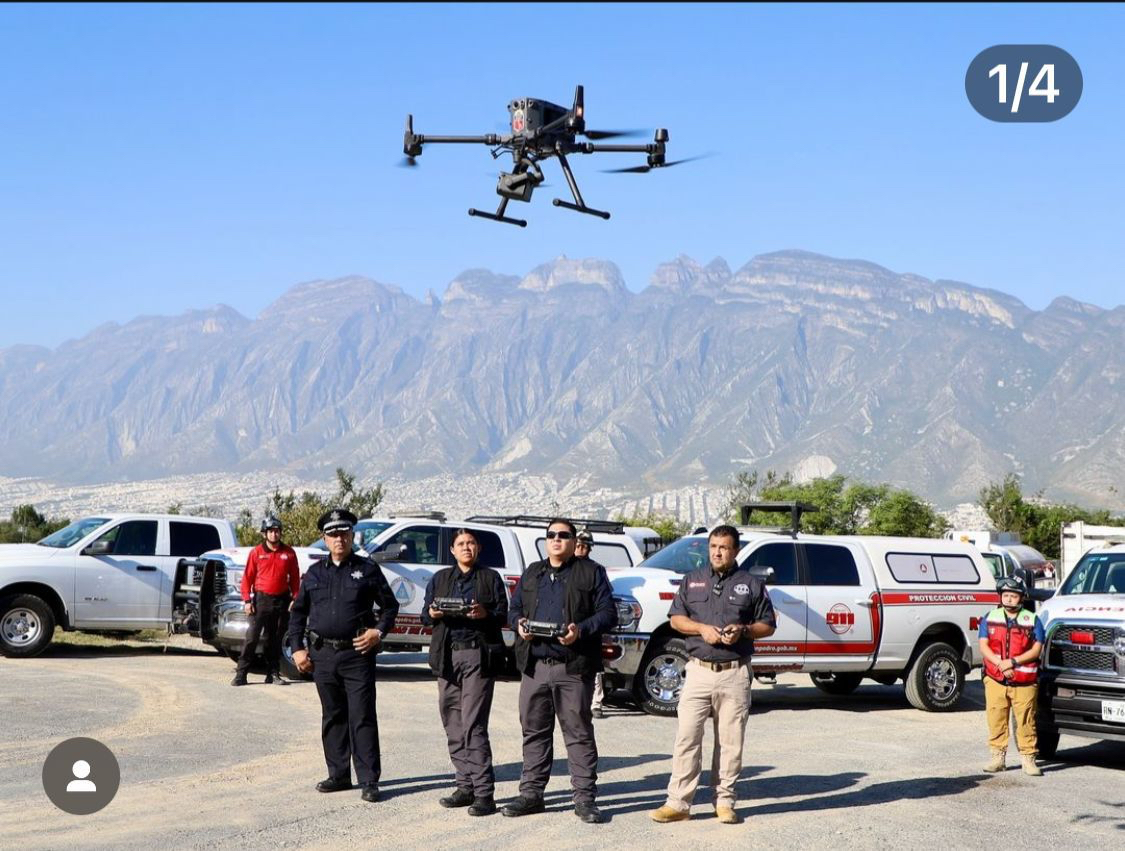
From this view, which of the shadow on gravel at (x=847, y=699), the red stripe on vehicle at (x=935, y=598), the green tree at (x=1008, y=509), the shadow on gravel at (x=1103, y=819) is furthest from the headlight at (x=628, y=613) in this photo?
the green tree at (x=1008, y=509)

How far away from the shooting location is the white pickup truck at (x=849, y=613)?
15.1m

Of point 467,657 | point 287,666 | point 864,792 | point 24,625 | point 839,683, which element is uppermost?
point 467,657

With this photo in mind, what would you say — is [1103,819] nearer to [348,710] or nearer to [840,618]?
[348,710]

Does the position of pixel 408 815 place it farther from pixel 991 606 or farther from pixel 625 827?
pixel 991 606

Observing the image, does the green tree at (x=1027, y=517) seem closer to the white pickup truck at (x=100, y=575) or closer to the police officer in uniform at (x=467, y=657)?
the white pickup truck at (x=100, y=575)

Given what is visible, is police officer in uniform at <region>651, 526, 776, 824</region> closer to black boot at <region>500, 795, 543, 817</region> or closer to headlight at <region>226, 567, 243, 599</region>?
black boot at <region>500, 795, 543, 817</region>

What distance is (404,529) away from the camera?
59.5 feet

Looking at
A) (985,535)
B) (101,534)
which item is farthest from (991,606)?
(985,535)

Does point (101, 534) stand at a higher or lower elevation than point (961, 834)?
higher

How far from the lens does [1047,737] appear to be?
1252cm

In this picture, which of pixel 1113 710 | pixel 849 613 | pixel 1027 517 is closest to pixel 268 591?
pixel 849 613

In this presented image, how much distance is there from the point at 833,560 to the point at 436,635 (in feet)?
24.4

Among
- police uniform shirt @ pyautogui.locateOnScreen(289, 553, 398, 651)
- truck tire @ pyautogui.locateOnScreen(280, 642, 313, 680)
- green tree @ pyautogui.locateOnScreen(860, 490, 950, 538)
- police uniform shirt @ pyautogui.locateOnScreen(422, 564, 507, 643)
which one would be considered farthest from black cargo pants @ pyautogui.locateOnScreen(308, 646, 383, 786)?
green tree @ pyautogui.locateOnScreen(860, 490, 950, 538)

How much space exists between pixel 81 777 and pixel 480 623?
2.97 meters
